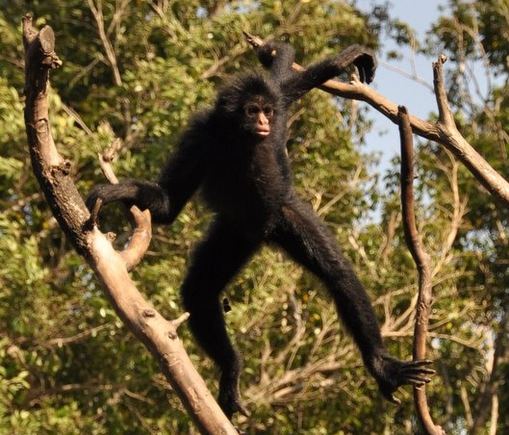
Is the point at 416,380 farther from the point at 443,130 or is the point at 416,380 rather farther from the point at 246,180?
the point at 246,180

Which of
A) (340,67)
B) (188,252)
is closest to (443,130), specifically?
(340,67)

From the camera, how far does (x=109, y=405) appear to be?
41.0 ft

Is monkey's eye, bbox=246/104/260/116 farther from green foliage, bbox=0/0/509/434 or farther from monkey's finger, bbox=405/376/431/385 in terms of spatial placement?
green foliage, bbox=0/0/509/434

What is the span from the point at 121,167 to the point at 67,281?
2204mm

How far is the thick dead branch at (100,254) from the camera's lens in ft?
15.7

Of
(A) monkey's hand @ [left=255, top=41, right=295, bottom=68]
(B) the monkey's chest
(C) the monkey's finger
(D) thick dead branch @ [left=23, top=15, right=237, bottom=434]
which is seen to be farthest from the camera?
(A) monkey's hand @ [left=255, top=41, right=295, bottom=68]

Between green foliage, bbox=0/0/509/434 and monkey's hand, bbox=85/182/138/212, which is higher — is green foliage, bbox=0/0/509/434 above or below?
above

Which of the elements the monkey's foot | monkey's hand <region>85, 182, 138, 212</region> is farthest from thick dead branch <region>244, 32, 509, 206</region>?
the monkey's foot

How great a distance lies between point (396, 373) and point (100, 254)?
2.10 meters

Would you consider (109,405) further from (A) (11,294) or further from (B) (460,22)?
(B) (460,22)

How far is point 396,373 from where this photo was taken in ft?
20.0

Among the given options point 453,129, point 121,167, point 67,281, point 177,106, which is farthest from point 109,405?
point 453,129

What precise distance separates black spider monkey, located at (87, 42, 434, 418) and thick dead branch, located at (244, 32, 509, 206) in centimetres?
64

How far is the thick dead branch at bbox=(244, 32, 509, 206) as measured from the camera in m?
5.81
